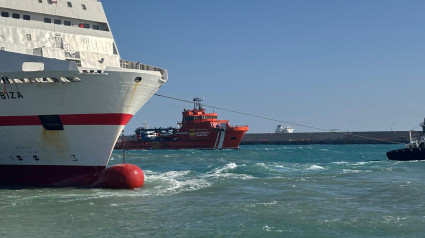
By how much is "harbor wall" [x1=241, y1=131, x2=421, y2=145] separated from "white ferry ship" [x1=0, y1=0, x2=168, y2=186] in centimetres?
8753

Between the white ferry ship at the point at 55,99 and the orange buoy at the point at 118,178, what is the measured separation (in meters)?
0.36

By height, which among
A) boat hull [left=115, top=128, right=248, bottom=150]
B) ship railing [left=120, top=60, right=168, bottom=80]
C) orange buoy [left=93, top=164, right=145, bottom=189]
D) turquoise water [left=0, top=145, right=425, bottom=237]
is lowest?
turquoise water [left=0, top=145, right=425, bottom=237]

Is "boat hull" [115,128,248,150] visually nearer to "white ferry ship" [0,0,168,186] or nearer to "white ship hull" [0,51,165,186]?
"white ferry ship" [0,0,168,186]

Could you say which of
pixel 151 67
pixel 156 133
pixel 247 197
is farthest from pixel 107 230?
pixel 156 133

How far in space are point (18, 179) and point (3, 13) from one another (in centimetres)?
747

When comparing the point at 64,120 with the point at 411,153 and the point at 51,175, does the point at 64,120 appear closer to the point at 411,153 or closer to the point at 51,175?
the point at 51,175

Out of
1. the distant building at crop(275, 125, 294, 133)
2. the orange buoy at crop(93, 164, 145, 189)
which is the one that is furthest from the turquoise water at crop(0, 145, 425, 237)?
the distant building at crop(275, 125, 294, 133)

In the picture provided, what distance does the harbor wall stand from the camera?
111 meters

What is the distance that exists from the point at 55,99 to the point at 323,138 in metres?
109

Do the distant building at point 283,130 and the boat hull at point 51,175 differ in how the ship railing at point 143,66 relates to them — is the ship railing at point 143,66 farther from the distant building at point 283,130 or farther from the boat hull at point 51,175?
the distant building at point 283,130

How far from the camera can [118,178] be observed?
68.8ft

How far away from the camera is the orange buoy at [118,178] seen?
2092 cm

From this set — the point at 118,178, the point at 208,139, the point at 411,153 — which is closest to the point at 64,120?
the point at 118,178

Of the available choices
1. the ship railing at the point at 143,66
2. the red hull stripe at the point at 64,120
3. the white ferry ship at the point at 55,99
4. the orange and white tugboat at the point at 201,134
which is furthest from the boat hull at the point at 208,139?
the red hull stripe at the point at 64,120
